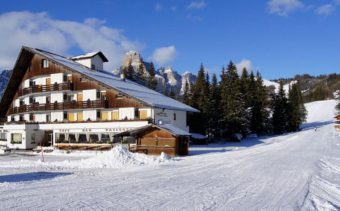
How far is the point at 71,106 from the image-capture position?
5212 cm

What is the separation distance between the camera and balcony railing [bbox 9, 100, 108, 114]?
49263 millimetres

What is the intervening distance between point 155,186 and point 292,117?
78.1 meters

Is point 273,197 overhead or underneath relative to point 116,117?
underneath

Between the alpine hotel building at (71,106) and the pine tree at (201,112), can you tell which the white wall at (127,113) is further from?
the pine tree at (201,112)

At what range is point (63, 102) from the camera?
2088 inches

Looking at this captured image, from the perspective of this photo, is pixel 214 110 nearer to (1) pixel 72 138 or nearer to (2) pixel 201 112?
(2) pixel 201 112

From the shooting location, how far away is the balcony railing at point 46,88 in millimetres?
52188

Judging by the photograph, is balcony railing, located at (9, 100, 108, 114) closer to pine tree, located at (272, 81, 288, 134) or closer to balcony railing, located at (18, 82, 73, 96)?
balcony railing, located at (18, 82, 73, 96)

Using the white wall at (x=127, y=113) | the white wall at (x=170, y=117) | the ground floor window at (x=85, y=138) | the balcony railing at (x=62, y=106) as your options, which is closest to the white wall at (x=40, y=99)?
the balcony railing at (x=62, y=106)

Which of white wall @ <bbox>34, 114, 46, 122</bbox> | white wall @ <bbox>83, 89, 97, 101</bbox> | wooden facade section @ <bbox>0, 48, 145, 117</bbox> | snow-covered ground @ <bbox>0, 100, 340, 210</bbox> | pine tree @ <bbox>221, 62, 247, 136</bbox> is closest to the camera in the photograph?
snow-covered ground @ <bbox>0, 100, 340, 210</bbox>

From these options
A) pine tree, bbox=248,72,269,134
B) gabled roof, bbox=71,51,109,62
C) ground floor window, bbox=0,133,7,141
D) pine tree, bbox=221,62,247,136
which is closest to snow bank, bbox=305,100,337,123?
pine tree, bbox=248,72,269,134

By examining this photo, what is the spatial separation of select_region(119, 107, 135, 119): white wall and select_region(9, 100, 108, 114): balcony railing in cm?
224

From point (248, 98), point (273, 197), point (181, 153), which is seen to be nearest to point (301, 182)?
point (273, 197)

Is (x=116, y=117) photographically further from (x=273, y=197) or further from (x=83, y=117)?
(x=273, y=197)
